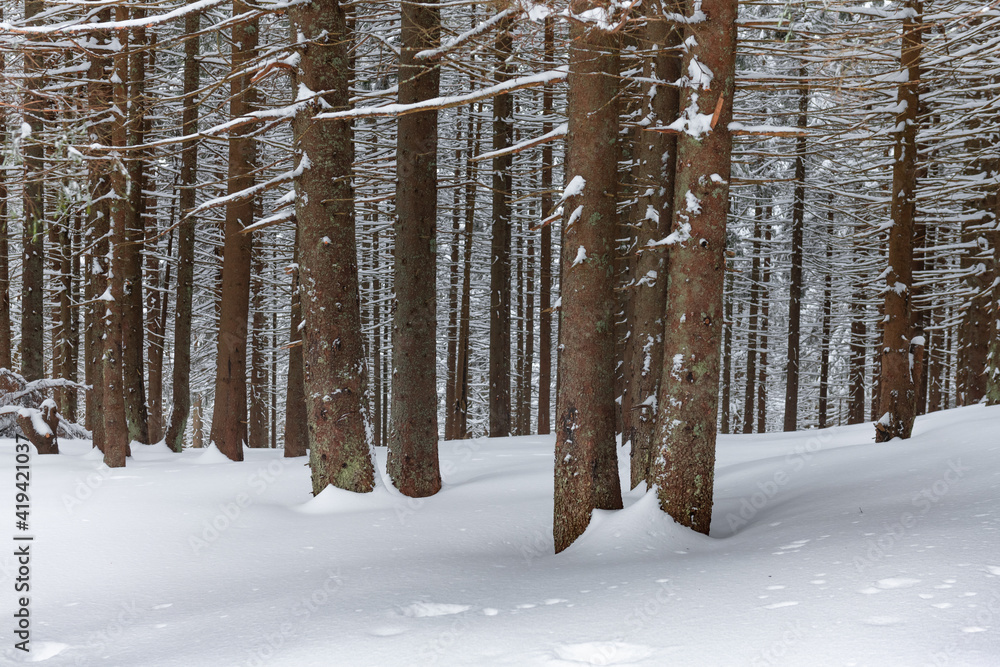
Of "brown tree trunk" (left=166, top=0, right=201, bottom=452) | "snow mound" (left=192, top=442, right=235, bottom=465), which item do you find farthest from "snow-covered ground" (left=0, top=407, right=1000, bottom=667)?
"brown tree trunk" (left=166, top=0, right=201, bottom=452)

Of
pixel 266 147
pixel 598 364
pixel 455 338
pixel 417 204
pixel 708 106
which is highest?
pixel 266 147

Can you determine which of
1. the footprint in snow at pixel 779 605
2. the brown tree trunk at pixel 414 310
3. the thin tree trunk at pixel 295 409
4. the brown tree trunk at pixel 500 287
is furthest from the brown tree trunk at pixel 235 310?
the footprint in snow at pixel 779 605

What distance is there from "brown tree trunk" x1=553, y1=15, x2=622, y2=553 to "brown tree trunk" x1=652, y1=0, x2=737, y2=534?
52 centimetres

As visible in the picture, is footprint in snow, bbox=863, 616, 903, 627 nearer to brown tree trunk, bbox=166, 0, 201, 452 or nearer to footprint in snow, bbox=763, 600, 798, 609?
footprint in snow, bbox=763, 600, 798, 609

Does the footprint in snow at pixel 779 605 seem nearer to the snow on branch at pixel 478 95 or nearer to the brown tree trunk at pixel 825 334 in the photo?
the snow on branch at pixel 478 95

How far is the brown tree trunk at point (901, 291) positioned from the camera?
9.18 m

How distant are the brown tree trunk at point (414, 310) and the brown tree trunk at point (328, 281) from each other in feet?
2.21

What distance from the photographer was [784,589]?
12.8 ft

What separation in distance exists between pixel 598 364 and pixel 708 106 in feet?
7.24

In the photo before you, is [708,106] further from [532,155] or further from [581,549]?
[532,155]

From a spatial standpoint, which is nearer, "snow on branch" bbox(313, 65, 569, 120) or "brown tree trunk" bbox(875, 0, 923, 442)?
"snow on branch" bbox(313, 65, 569, 120)

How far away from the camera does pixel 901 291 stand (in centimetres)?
921

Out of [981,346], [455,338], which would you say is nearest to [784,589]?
[981,346]

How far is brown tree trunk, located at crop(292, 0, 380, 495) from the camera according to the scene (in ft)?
23.9
